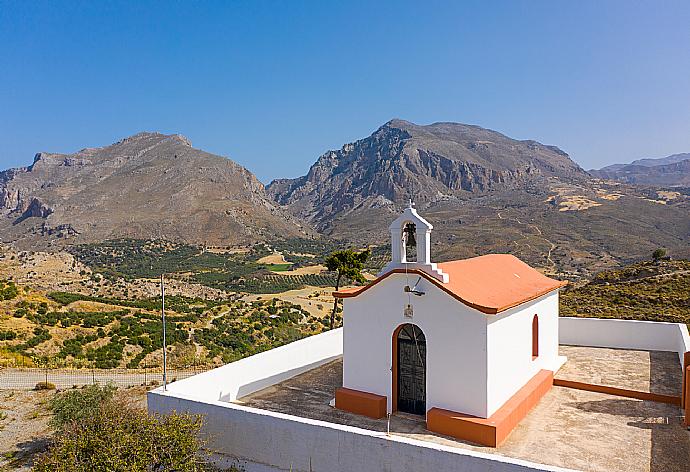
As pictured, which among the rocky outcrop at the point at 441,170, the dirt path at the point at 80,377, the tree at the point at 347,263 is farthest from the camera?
the rocky outcrop at the point at 441,170

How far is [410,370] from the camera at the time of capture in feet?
33.8

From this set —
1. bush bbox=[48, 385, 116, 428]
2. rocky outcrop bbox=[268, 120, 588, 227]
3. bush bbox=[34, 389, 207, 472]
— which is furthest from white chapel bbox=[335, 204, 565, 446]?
rocky outcrop bbox=[268, 120, 588, 227]

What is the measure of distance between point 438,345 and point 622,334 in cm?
959

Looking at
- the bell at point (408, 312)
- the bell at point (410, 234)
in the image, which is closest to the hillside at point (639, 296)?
the bell at point (410, 234)

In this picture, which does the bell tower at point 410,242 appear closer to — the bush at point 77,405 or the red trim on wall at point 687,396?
the red trim on wall at point 687,396

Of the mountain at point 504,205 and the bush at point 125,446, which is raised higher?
the mountain at point 504,205

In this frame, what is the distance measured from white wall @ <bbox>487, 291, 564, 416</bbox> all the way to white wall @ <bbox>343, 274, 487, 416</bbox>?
280 millimetres

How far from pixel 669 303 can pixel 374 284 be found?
19.7 m

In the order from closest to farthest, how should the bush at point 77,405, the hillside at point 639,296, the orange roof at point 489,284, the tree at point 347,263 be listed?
1. the orange roof at point 489,284
2. the bush at point 77,405
3. the hillside at point 639,296
4. the tree at point 347,263

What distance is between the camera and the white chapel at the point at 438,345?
9250 mm

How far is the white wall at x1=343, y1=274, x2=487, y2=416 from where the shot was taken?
9289mm

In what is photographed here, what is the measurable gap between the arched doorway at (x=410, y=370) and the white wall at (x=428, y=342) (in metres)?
0.19

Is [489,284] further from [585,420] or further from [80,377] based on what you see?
[80,377]

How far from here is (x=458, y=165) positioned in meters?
154
